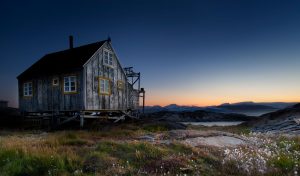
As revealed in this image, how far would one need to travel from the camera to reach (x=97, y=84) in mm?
25938

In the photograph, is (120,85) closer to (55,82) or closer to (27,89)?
(55,82)

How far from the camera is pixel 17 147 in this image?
8961 mm

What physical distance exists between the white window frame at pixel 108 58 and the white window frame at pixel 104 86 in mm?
1902

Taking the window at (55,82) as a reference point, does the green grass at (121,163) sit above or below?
below

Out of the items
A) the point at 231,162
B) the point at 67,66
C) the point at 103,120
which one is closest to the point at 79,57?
the point at 67,66

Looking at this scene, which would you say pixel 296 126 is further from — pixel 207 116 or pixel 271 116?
pixel 207 116

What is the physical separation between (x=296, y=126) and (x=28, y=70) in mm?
31363

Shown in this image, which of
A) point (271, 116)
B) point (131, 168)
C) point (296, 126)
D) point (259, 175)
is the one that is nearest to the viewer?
point (259, 175)

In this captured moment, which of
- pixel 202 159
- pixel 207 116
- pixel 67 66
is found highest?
pixel 67 66

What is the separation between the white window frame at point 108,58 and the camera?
90.8ft

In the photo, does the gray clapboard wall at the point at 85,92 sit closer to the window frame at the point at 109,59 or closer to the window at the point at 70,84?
the window frame at the point at 109,59

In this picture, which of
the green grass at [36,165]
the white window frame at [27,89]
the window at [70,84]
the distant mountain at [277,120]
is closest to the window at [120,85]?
the window at [70,84]

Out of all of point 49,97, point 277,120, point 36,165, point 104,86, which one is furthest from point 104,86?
point 36,165

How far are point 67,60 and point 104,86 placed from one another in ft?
17.6
